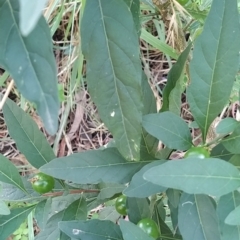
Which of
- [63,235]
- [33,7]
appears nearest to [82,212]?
[63,235]

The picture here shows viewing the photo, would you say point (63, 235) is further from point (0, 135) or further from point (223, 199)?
point (0, 135)

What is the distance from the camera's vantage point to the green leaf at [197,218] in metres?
0.64

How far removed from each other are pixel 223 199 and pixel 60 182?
0.31 m

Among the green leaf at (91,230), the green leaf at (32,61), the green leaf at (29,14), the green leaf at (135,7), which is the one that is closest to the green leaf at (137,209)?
the green leaf at (91,230)

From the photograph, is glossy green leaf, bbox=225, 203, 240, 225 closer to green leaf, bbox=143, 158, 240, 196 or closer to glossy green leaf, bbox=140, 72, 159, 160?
green leaf, bbox=143, 158, 240, 196

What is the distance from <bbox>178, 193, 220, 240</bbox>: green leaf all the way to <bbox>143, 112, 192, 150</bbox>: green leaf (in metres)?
0.08

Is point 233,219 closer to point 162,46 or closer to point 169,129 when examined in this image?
point 169,129

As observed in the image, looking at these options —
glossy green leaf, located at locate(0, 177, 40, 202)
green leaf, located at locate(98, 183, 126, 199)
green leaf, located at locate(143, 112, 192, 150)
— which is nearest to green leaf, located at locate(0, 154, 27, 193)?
glossy green leaf, located at locate(0, 177, 40, 202)

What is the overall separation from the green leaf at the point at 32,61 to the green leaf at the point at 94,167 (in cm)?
27

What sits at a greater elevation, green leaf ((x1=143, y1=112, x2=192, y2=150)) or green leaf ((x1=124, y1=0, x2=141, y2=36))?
green leaf ((x1=124, y1=0, x2=141, y2=36))

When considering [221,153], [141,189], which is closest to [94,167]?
[141,189]

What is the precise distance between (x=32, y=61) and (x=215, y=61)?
310 millimetres

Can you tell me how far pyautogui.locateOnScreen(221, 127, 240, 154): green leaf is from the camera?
1.99ft

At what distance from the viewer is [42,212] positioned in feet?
2.41
